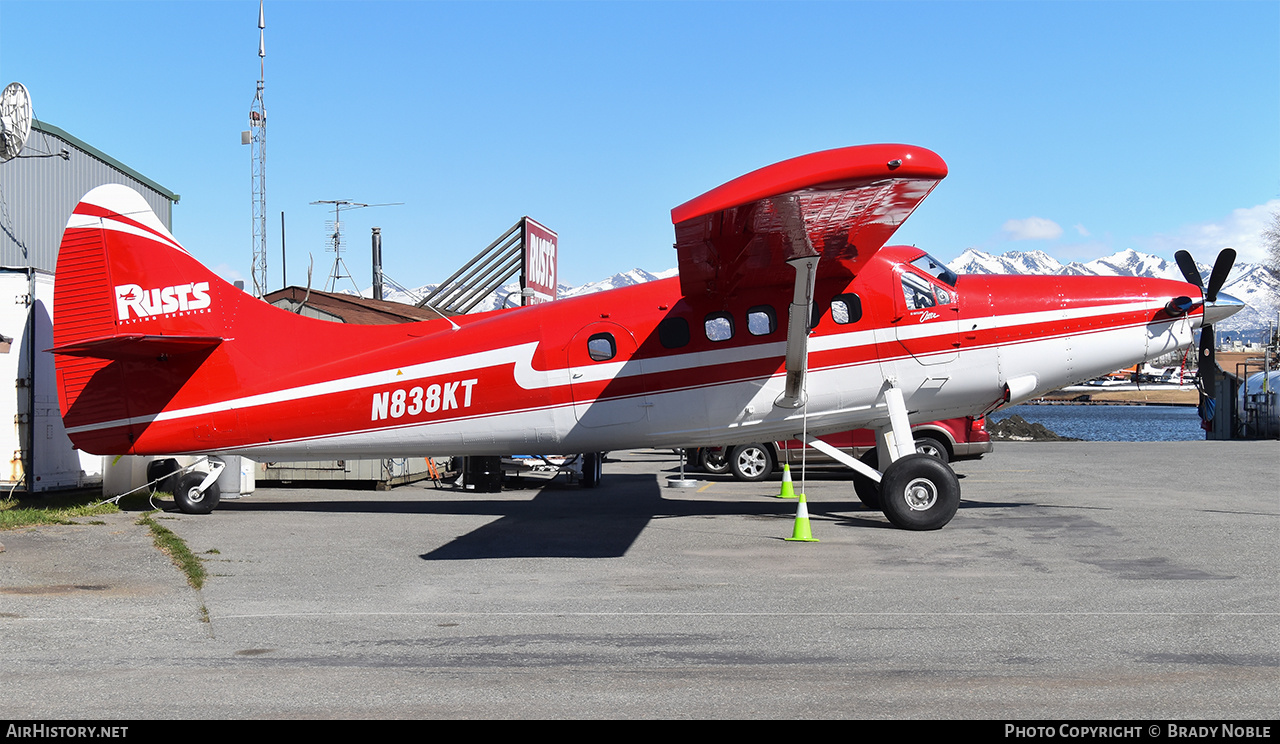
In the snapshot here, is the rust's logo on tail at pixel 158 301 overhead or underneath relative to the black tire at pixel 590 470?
overhead

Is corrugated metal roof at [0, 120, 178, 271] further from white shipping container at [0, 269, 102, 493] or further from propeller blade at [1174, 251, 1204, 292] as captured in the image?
propeller blade at [1174, 251, 1204, 292]

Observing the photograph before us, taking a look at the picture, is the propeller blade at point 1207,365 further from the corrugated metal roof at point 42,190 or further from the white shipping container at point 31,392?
the corrugated metal roof at point 42,190

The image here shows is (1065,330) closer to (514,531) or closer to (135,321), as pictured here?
(514,531)

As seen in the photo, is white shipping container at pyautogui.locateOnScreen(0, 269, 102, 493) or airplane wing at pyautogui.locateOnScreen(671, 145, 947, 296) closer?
airplane wing at pyautogui.locateOnScreen(671, 145, 947, 296)

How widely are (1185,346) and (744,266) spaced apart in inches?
214

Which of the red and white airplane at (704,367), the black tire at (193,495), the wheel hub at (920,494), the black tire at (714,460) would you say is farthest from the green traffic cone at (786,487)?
the black tire at (193,495)

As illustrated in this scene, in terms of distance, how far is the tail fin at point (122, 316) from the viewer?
1233cm

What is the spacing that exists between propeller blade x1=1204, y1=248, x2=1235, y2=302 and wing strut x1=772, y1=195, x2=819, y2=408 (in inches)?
189

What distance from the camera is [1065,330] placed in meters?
11.4

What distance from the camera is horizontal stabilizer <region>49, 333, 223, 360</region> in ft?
38.1

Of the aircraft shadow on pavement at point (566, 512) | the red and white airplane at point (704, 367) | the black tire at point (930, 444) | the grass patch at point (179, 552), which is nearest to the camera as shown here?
the grass patch at point (179, 552)

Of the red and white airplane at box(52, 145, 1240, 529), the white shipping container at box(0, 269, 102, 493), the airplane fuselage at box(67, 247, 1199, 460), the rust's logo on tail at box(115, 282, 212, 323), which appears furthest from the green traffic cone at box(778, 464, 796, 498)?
the white shipping container at box(0, 269, 102, 493)

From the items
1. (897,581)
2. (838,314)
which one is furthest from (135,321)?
(897,581)

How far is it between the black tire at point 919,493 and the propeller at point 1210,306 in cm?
356
